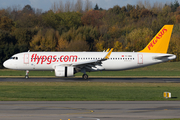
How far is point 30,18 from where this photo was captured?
345 ft

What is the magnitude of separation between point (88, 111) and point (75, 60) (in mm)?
25229

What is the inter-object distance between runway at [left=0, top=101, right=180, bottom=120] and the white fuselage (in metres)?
21.9

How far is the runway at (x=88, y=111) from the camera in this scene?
49.5 feet

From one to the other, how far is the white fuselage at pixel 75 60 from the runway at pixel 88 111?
2192 cm

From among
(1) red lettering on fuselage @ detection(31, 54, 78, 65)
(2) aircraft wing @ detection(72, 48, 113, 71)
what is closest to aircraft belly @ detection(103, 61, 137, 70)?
(2) aircraft wing @ detection(72, 48, 113, 71)

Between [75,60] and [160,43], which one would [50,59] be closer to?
[75,60]

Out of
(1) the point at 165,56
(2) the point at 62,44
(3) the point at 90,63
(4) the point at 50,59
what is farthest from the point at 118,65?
(2) the point at 62,44

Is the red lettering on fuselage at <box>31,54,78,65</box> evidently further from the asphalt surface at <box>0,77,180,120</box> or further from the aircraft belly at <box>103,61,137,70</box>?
the asphalt surface at <box>0,77,180,120</box>

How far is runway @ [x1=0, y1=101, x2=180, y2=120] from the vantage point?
595 inches

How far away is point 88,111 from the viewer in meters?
16.8

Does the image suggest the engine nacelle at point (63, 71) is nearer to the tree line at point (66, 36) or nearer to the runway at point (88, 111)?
the runway at point (88, 111)

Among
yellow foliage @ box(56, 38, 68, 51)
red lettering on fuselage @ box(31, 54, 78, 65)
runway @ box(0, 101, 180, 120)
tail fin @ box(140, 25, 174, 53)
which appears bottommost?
runway @ box(0, 101, 180, 120)

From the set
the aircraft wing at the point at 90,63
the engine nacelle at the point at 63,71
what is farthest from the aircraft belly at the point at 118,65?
the engine nacelle at the point at 63,71

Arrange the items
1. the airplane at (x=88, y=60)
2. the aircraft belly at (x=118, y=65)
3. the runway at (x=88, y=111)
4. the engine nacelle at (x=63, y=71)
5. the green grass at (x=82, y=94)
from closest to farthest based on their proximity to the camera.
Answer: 1. the runway at (x=88, y=111)
2. the green grass at (x=82, y=94)
3. the engine nacelle at (x=63, y=71)
4. the airplane at (x=88, y=60)
5. the aircraft belly at (x=118, y=65)
